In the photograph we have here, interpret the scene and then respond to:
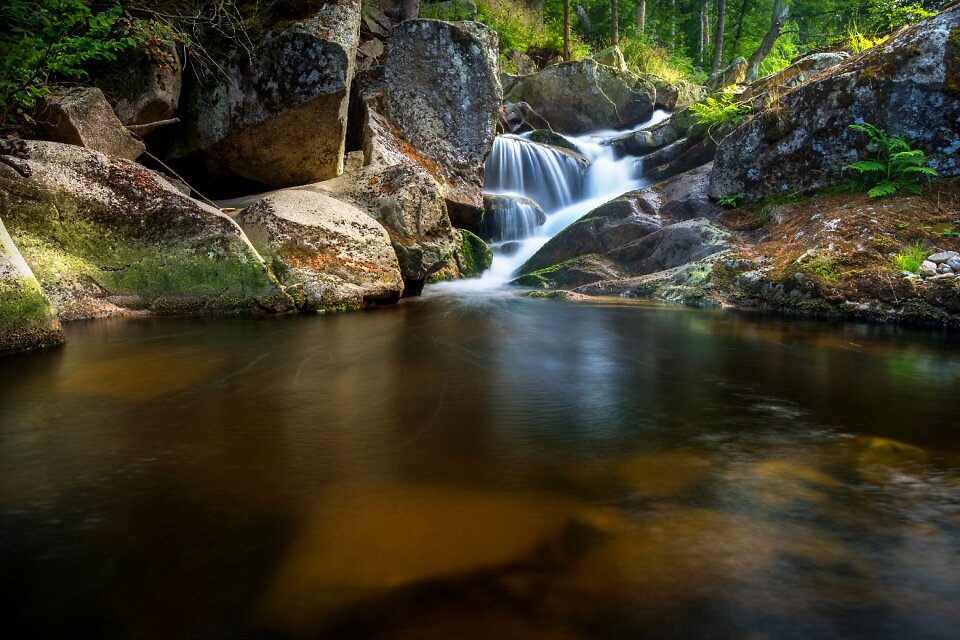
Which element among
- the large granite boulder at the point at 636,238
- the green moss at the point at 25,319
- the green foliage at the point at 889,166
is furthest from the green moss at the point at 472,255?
the green moss at the point at 25,319

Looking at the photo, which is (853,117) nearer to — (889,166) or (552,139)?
(889,166)

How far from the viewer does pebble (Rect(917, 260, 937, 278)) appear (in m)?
6.52

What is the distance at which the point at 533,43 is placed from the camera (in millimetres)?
22500

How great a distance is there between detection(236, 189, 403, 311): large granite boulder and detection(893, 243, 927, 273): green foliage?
5970mm

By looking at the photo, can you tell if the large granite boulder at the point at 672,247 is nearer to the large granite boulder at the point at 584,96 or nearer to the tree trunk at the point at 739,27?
the large granite boulder at the point at 584,96

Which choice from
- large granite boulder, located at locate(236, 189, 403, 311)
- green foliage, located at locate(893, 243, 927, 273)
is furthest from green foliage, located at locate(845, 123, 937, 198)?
large granite boulder, located at locate(236, 189, 403, 311)

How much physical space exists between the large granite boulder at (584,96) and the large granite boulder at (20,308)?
51.5 feet

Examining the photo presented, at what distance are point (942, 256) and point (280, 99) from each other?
8223mm

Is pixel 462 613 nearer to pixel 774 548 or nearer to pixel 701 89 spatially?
pixel 774 548

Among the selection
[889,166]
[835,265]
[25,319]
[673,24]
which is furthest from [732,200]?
[673,24]

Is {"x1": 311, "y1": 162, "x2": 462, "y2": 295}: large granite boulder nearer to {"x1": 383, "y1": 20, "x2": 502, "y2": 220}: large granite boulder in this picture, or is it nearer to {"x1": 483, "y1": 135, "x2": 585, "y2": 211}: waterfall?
{"x1": 383, "y1": 20, "x2": 502, "y2": 220}: large granite boulder

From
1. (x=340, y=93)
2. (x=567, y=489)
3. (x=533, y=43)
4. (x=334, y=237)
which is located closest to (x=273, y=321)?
(x=334, y=237)

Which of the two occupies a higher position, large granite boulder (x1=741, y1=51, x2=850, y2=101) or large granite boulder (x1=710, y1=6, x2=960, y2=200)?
large granite boulder (x1=741, y1=51, x2=850, y2=101)

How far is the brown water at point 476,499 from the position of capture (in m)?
1.62
